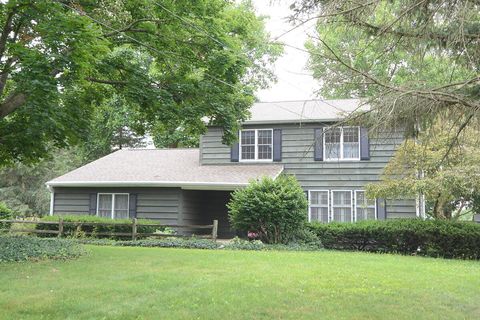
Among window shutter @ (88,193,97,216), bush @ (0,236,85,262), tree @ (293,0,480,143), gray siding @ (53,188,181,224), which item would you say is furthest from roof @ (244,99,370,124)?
tree @ (293,0,480,143)

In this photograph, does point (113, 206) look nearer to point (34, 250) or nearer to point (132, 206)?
point (132, 206)

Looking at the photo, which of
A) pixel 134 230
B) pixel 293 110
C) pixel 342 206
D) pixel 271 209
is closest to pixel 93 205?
pixel 134 230

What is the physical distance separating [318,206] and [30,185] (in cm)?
2450

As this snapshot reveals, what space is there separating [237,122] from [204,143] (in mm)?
6819

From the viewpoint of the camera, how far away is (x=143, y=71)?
14.0m

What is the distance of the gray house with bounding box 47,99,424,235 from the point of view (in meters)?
18.9

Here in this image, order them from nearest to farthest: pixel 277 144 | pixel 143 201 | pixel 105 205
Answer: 1. pixel 277 144
2. pixel 143 201
3. pixel 105 205

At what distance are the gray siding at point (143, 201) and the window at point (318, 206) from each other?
5.39 meters

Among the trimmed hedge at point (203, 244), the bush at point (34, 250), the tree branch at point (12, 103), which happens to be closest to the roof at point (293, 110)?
the trimmed hedge at point (203, 244)

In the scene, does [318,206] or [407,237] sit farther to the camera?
[318,206]

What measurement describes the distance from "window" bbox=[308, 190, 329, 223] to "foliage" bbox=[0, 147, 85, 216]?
2121cm

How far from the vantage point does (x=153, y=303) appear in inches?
280

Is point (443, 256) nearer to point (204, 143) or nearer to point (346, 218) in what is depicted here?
point (346, 218)

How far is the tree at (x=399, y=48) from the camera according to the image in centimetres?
521
